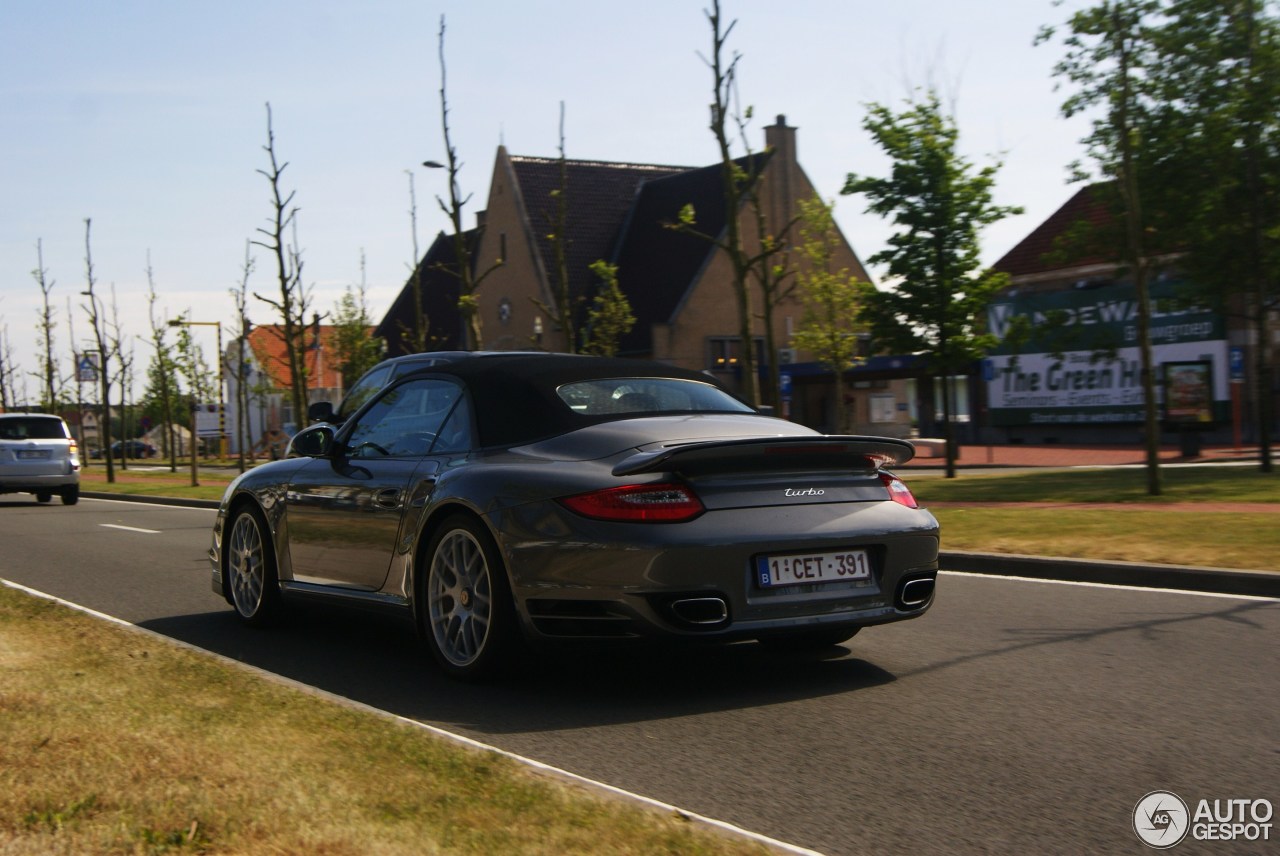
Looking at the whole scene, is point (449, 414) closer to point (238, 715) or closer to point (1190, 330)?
point (238, 715)

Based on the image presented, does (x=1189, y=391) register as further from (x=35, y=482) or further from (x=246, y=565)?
(x=246, y=565)

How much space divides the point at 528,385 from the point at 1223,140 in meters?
19.6

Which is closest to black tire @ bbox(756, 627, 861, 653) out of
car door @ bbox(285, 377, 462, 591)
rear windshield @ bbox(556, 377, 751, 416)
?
rear windshield @ bbox(556, 377, 751, 416)

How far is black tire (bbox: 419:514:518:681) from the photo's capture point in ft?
19.6

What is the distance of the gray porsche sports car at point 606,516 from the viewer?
561 cm

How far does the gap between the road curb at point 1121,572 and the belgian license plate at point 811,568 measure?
4.23 m

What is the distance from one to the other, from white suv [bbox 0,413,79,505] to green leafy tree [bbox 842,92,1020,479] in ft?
51.5

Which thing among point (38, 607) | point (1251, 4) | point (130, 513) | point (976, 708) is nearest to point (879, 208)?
point (1251, 4)

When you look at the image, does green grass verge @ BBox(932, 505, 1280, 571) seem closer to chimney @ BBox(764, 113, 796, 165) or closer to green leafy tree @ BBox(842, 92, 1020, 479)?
green leafy tree @ BBox(842, 92, 1020, 479)

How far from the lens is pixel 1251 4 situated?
23188 mm

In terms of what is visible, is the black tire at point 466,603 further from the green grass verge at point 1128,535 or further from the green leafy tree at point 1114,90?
the green leafy tree at point 1114,90

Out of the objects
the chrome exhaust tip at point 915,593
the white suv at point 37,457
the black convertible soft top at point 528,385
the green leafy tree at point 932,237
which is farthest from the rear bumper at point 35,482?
the chrome exhaust tip at point 915,593

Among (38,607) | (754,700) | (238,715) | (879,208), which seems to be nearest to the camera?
(238,715)

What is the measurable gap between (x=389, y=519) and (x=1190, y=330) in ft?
131
